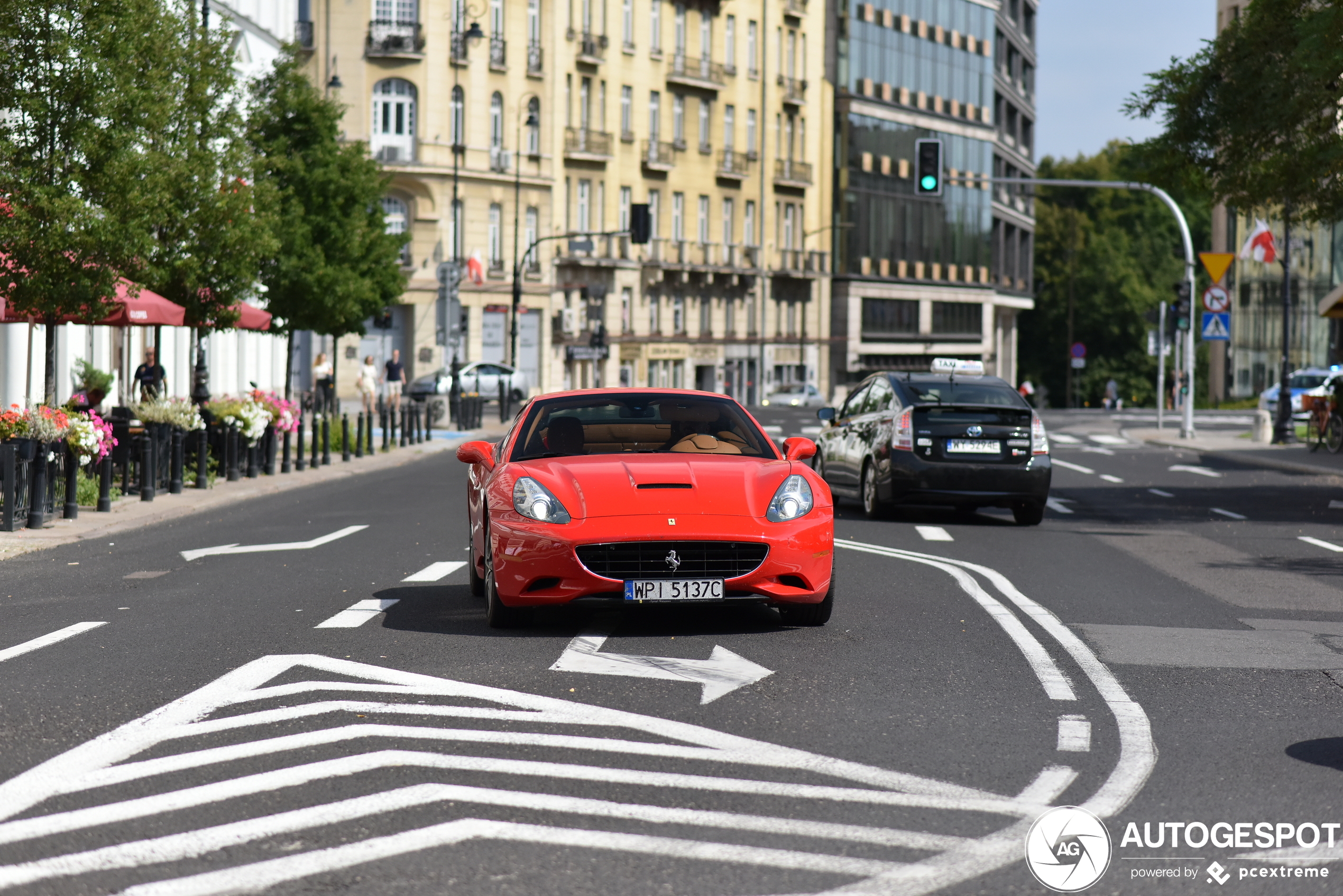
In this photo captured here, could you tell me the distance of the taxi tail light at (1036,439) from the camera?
18500 mm

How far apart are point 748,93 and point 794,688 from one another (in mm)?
83629

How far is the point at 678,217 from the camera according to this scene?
3351 inches

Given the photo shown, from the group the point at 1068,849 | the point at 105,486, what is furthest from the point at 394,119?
the point at 1068,849

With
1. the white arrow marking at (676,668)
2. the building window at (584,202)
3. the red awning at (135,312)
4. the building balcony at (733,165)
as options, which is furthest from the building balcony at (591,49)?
the white arrow marking at (676,668)

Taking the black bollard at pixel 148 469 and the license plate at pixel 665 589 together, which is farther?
the black bollard at pixel 148 469

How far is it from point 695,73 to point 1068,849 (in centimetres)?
8143

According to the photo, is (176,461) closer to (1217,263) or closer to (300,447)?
(300,447)

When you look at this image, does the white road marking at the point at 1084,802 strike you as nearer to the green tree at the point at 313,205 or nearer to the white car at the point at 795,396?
the green tree at the point at 313,205

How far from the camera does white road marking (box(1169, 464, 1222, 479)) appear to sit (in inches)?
1209

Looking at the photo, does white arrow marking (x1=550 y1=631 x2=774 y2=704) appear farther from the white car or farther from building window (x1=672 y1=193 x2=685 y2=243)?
building window (x1=672 y1=193 x2=685 y2=243)

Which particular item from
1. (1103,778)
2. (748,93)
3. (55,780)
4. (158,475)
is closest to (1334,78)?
(158,475)

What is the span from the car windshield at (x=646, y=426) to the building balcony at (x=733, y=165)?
7684 cm

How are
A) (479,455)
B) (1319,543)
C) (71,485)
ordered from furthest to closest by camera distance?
(71,485), (1319,543), (479,455)

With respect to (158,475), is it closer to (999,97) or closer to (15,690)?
(15,690)
